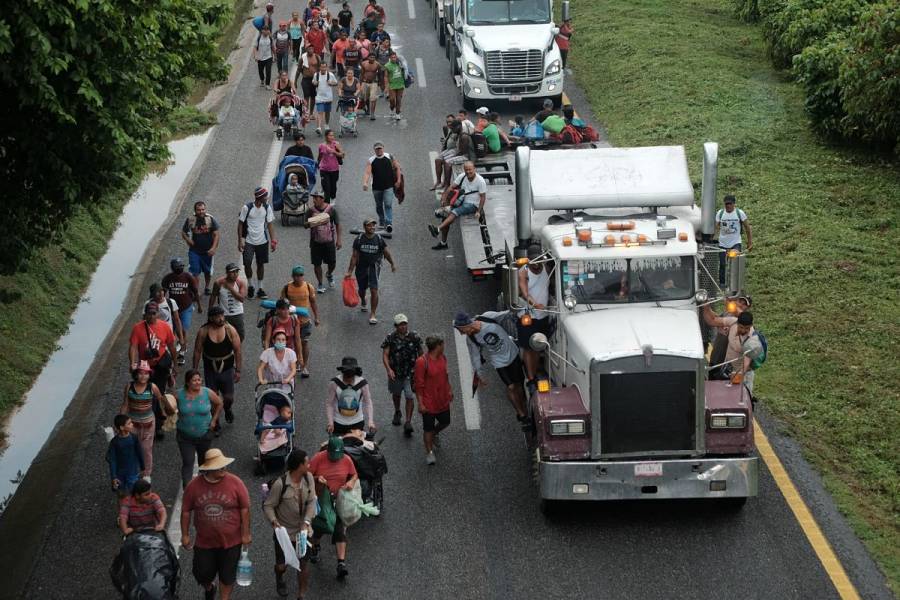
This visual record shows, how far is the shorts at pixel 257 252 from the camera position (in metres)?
20.6

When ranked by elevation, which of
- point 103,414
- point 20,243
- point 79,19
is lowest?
point 103,414

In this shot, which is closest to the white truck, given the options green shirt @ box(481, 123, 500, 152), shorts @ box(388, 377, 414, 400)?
green shirt @ box(481, 123, 500, 152)

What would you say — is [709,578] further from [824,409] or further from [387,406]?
[387,406]

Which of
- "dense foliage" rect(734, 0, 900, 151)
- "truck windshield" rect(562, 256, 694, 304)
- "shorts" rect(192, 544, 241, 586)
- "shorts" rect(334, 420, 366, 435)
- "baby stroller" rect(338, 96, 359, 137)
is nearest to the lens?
"shorts" rect(192, 544, 241, 586)

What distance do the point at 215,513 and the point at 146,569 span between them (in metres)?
0.84

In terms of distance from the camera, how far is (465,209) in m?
20.8

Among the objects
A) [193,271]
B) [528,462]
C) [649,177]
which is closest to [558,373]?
[528,462]

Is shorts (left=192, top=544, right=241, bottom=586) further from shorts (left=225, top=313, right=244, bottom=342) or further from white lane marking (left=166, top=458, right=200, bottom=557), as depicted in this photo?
shorts (left=225, top=313, right=244, bottom=342)

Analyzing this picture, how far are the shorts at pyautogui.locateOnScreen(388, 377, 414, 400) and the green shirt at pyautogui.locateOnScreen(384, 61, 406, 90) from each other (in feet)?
51.0

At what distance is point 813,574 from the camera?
12.9 metres

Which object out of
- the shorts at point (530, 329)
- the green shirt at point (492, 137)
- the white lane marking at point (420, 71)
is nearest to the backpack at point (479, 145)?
the green shirt at point (492, 137)

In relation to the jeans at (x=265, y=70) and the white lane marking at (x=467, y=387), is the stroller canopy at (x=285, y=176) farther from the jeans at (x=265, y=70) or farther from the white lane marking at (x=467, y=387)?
the jeans at (x=265, y=70)

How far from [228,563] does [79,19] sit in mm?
5626

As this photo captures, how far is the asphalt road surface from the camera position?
42.7 feet
